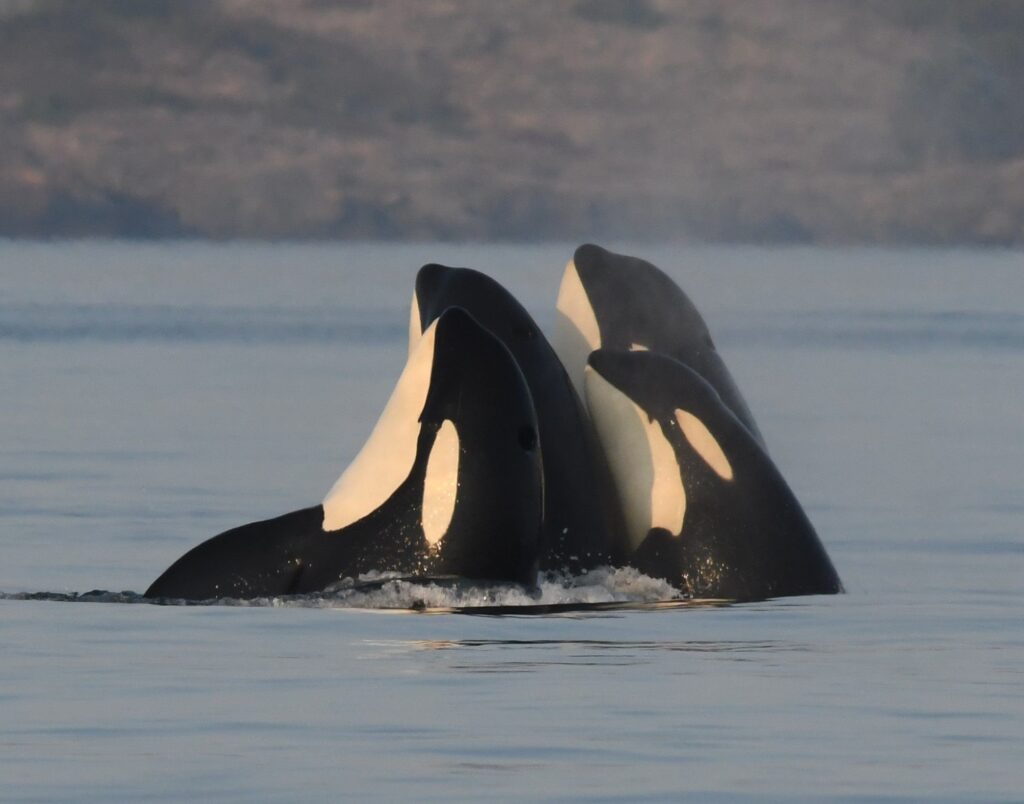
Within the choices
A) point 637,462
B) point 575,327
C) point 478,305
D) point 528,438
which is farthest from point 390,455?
point 575,327

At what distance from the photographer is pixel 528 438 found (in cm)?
1683

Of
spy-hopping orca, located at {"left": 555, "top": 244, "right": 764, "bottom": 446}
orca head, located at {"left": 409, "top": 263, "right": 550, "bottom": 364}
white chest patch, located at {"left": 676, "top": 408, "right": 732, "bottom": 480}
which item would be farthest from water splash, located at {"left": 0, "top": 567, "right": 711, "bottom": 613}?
spy-hopping orca, located at {"left": 555, "top": 244, "right": 764, "bottom": 446}

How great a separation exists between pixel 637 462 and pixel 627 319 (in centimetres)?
179

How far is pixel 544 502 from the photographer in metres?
17.5

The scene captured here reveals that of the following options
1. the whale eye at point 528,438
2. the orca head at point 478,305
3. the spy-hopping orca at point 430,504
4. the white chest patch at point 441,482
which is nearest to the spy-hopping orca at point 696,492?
the orca head at point 478,305

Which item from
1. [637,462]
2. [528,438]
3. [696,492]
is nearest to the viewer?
[528,438]

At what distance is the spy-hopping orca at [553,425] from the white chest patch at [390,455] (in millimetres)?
841

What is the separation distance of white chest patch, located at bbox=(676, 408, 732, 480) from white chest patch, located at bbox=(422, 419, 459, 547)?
2022 millimetres

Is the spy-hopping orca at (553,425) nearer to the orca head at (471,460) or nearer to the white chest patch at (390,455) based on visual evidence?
the orca head at (471,460)

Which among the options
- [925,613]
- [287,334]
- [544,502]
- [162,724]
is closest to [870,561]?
[925,613]

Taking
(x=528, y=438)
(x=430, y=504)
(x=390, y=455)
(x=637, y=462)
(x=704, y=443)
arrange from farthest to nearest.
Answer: (x=637, y=462)
(x=704, y=443)
(x=390, y=455)
(x=430, y=504)
(x=528, y=438)

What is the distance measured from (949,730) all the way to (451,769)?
2794 mm

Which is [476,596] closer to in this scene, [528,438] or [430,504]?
[430,504]

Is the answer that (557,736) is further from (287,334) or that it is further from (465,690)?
(287,334)
